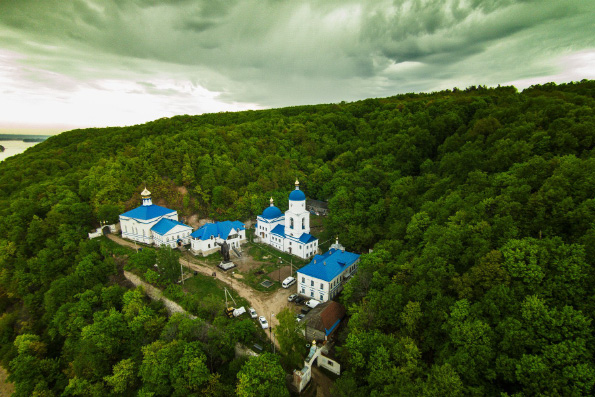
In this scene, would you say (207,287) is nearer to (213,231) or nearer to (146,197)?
(213,231)

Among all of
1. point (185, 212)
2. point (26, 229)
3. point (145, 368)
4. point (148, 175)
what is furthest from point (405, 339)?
point (26, 229)

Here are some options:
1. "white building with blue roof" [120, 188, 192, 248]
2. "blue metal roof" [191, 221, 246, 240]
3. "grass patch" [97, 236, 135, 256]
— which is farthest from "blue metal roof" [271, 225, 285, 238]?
"grass patch" [97, 236, 135, 256]

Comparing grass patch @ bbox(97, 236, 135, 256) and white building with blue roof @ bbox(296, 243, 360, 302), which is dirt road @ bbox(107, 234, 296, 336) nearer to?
white building with blue roof @ bbox(296, 243, 360, 302)

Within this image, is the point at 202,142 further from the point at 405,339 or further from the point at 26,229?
the point at 405,339

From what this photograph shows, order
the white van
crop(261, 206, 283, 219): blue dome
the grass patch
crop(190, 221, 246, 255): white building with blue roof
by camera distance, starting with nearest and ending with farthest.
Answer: the white van, the grass patch, crop(190, 221, 246, 255): white building with blue roof, crop(261, 206, 283, 219): blue dome

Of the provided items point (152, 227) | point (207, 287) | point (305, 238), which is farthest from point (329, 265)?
point (152, 227)

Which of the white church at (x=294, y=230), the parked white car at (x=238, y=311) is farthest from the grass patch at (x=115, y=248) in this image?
the white church at (x=294, y=230)

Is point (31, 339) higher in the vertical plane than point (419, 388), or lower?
lower
